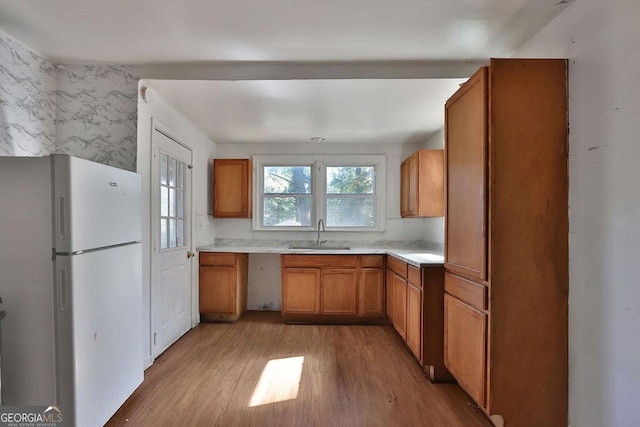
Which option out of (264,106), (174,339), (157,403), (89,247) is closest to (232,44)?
(264,106)

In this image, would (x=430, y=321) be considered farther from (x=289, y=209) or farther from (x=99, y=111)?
(x=99, y=111)

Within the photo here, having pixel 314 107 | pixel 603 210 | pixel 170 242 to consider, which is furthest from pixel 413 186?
pixel 170 242

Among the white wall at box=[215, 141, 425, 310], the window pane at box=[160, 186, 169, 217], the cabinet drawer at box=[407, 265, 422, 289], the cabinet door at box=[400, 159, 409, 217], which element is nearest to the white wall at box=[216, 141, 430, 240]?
the white wall at box=[215, 141, 425, 310]

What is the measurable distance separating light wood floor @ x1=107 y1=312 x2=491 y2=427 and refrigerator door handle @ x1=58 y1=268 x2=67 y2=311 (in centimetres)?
89

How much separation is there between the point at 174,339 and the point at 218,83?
2.38 metres

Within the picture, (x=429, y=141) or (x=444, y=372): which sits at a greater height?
(x=429, y=141)

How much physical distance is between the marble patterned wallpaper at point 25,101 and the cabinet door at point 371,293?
3.04 m

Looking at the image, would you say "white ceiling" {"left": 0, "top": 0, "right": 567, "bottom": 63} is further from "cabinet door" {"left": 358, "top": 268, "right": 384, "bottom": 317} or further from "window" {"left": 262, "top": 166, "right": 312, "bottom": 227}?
"cabinet door" {"left": 358, "top": 268, "right": 384, "bottom": 317}

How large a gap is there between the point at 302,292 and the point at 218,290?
97 cm

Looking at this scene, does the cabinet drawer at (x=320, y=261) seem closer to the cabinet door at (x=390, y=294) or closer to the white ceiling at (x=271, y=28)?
the cabinet door at (x=390, y=294)

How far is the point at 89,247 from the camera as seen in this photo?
156 centimetres

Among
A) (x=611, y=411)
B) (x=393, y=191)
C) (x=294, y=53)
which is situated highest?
(x=294, y=53)

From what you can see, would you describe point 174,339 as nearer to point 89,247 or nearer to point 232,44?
point 89,247

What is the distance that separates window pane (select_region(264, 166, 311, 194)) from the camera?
13.7 ft
